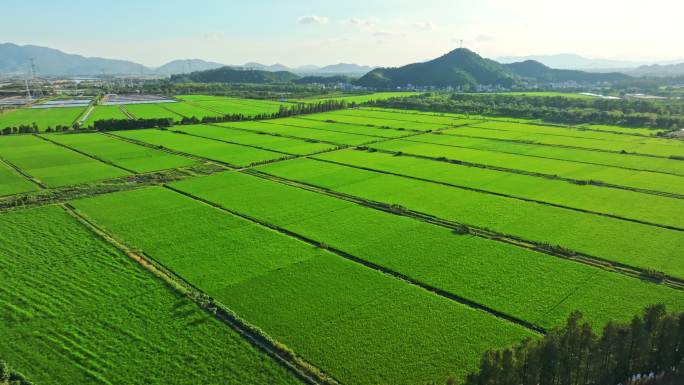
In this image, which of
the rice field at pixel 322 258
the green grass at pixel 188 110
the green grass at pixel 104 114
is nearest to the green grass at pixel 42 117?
the green grass at pixel 104 114

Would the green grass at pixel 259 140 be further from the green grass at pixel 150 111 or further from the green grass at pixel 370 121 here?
the green grass at pixel 370 121

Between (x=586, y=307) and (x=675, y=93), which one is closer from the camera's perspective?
(x=586, y=307)

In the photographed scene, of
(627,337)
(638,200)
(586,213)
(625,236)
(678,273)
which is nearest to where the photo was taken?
(627,337)

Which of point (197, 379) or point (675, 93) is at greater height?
point (675, 93)

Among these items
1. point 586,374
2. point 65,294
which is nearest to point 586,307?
point 586,374

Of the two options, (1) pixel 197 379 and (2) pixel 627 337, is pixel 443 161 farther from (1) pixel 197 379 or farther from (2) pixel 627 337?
(1) pixel 197 379

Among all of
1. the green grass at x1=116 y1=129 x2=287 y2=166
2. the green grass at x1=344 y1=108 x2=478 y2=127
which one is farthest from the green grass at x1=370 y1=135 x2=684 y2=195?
the green grass at x1=344 y1=108 x2=478 y2=127
